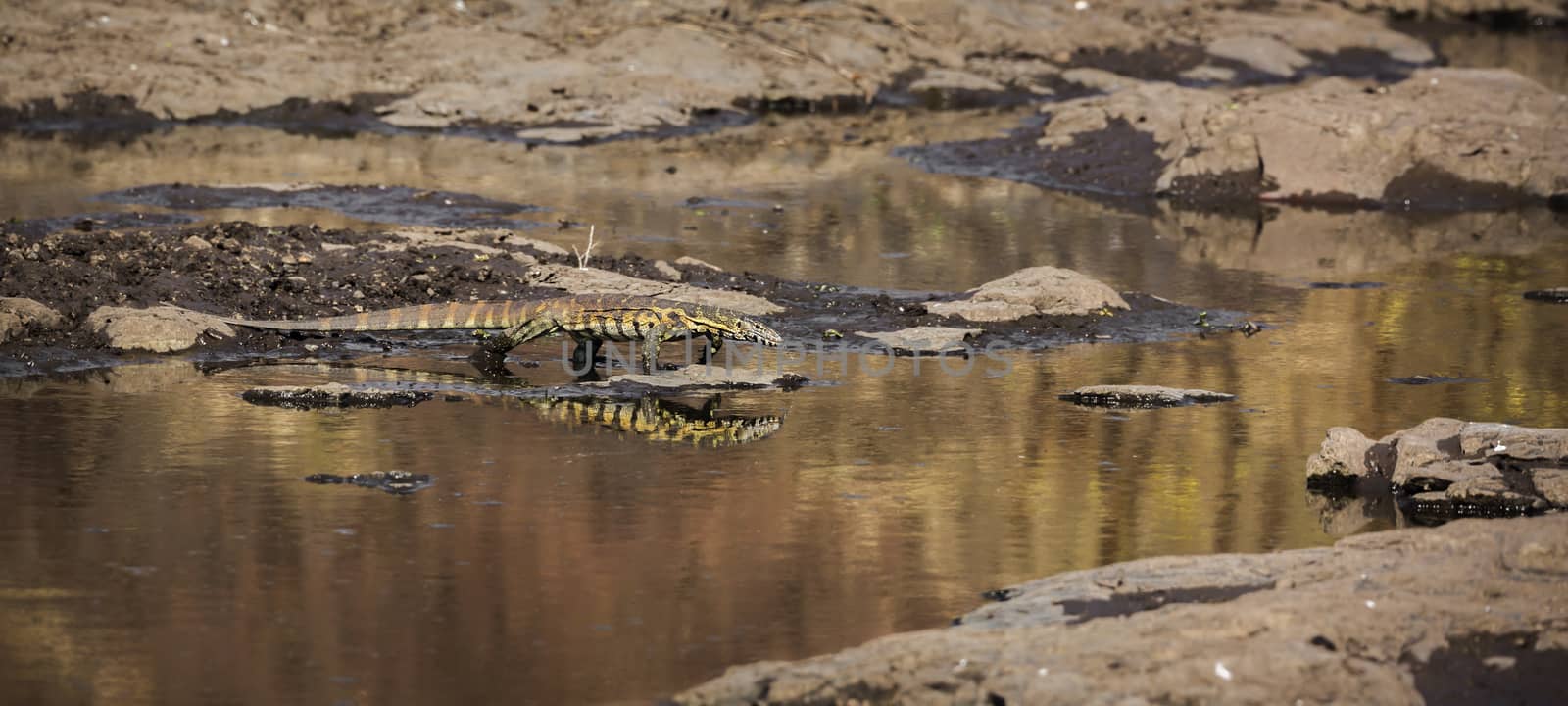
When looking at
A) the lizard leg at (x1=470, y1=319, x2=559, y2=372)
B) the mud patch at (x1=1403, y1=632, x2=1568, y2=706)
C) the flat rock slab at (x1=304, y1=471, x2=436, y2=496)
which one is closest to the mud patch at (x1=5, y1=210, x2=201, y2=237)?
the lizard leg at (x1=470, y1=319, x2=559, y2=372)

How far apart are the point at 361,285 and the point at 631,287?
1760 millimetres

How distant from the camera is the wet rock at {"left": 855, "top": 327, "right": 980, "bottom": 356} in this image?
41.8 ft

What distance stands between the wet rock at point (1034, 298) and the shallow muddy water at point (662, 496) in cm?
76

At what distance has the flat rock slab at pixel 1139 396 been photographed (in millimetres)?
11344

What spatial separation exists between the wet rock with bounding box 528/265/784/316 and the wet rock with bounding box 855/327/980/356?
36.5 inches

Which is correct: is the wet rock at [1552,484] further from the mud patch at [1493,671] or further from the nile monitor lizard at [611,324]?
the nile monitor lizard at [611,324]

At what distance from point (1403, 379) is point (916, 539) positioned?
4.63 metres

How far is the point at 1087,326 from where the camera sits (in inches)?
531

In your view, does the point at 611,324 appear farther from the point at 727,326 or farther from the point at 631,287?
the point at 631,287

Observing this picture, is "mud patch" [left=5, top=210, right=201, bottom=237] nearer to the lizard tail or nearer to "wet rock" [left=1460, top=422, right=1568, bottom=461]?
the lizard tail

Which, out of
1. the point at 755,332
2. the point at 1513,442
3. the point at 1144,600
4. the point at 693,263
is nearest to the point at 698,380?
the point at 755,332

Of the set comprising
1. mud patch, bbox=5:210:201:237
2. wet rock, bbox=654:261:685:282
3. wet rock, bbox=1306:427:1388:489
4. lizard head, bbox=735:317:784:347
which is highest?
mud patch, bbox=5:210:201:237

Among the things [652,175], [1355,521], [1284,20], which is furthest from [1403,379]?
[1284,20]

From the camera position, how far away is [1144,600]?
718 cm
